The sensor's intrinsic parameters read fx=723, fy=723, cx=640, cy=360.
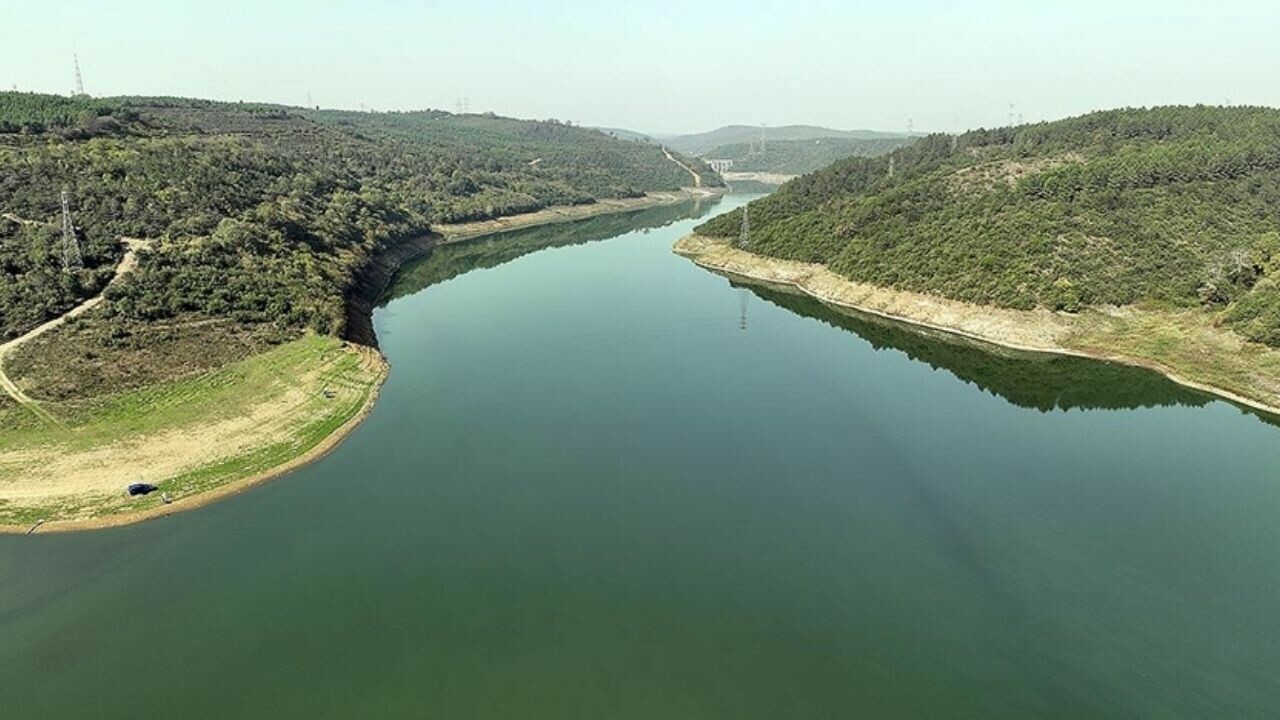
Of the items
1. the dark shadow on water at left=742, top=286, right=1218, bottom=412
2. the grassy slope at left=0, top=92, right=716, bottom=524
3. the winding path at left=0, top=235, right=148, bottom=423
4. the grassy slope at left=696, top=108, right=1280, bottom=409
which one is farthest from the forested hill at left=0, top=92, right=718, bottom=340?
the grassy slope at left=696, top=108, right=1280, bottom=409

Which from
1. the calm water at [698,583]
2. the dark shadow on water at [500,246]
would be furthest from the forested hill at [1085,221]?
the dark shadow on water at [500,246]

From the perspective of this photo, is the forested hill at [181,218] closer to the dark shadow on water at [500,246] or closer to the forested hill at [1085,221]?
the dark shadow on water at [500,246]

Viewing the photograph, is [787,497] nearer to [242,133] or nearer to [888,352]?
[888,352]

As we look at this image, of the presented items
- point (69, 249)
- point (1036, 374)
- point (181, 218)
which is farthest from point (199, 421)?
point (1036, 374)

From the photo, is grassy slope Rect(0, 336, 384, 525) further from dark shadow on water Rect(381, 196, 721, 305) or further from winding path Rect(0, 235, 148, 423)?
dark shadow on water Rect(381, 196, 721, 305)

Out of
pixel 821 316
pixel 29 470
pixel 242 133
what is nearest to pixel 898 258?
pixel 821 316

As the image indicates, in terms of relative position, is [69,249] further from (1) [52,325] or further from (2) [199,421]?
(2) [199,421]
